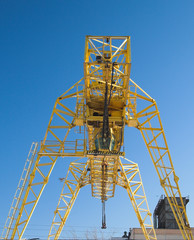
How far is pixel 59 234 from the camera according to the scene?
95.0 feet

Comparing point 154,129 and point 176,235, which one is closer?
point 154,129

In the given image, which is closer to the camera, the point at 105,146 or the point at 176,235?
the point at 105,146

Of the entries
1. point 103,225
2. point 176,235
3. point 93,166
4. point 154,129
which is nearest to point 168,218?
point 176,235

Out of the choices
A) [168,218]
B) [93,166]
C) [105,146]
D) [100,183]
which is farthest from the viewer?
[168,218]

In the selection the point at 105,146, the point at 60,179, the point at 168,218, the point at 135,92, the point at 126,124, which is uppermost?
the point at 168,218

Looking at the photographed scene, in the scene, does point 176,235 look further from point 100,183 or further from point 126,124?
point 126,124

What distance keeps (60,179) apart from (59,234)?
4934 millimetres

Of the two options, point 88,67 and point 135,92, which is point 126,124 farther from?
point 88,67

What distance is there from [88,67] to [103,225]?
16.1 m

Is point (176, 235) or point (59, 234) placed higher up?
point (176, 235)

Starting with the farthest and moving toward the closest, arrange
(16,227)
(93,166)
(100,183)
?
(100,183), (93,166), (16,227)

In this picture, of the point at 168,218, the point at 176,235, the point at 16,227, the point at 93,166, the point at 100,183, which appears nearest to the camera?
the point at 16,227

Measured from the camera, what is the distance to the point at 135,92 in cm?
2008

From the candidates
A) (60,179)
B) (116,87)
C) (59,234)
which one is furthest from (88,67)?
(59,234)
